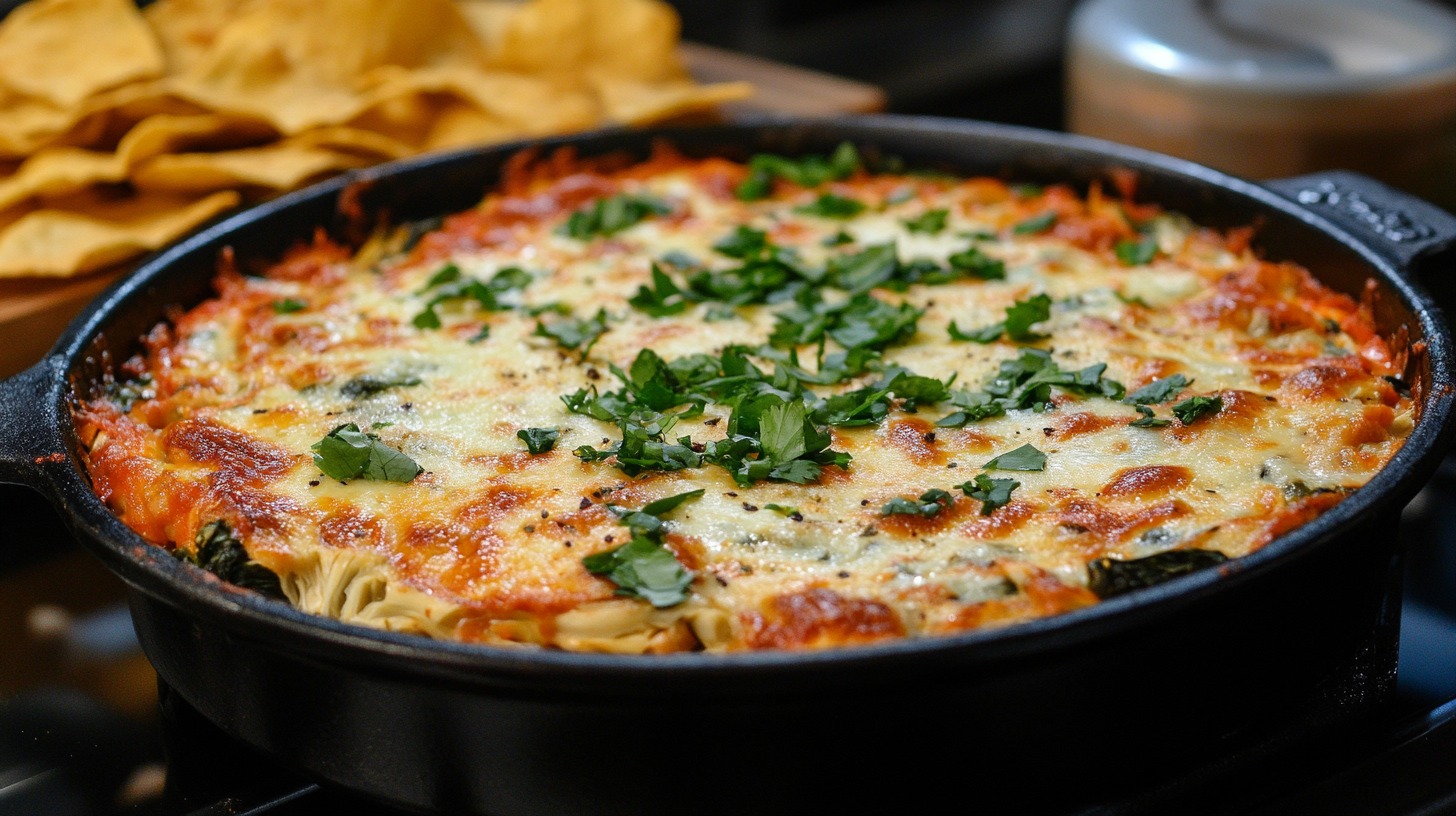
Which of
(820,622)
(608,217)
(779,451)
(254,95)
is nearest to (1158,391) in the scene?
(779,451)

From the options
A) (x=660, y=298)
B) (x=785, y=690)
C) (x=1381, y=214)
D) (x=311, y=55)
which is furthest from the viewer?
(x=311, y=55)

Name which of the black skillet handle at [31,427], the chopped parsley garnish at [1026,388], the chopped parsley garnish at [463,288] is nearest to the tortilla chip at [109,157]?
the chopped parsley garnish at [463,288]

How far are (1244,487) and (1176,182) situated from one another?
1.22 metres

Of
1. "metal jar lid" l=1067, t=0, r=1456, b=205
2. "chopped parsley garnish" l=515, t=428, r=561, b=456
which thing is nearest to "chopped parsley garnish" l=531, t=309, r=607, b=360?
"chopped parsley garnish" l=515, t=428, r=561, b=456

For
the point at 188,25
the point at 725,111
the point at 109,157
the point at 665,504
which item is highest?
the point at 188,25

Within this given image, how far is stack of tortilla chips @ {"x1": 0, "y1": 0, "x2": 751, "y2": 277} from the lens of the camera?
3.04 meters

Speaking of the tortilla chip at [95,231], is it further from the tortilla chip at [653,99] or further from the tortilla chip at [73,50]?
the tortilla chip at [653,99]

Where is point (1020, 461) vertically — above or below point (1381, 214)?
below

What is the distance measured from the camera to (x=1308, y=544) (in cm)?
149

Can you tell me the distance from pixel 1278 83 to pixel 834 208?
1.27 meters

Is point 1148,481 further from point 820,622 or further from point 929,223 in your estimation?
point 929,223

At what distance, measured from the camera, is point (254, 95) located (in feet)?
11.1

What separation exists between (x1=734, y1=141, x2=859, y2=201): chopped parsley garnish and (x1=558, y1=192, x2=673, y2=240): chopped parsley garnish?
27 centimetres

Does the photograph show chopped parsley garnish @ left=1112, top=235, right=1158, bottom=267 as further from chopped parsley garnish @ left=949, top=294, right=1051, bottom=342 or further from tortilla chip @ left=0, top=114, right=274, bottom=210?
tortilla chip @ left=0, top=114, right=274, bottom=210
